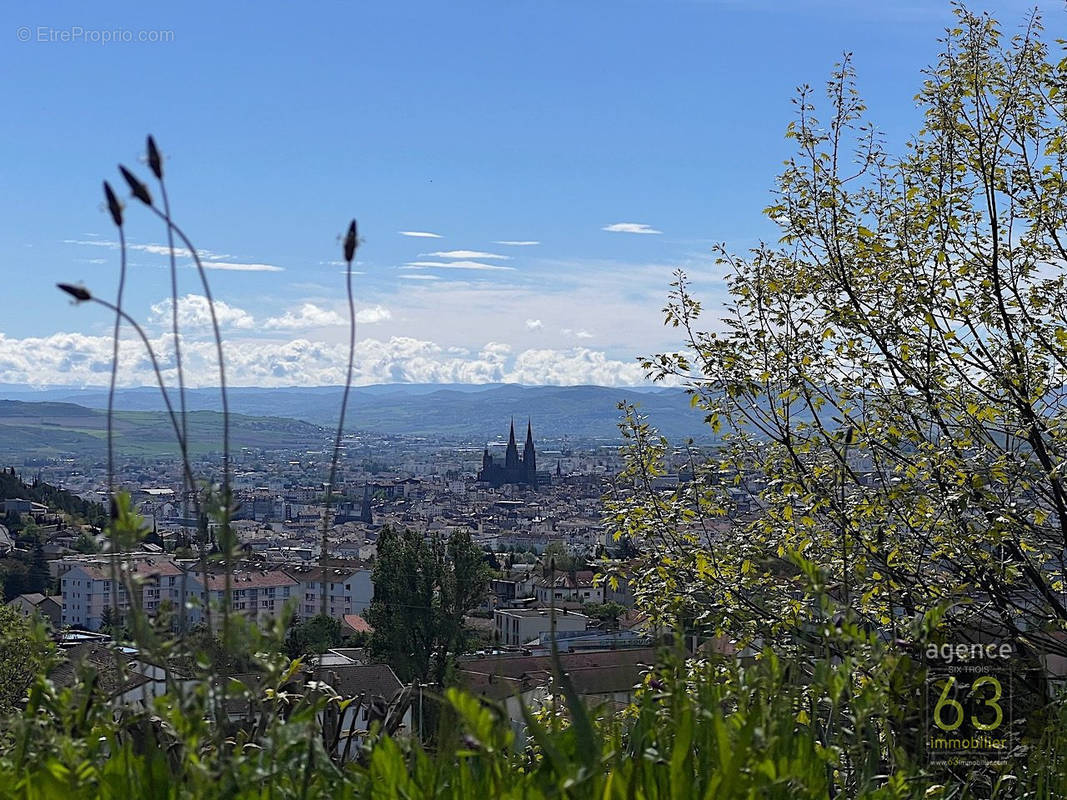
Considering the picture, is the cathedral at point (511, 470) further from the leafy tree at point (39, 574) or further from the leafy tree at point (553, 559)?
the leafy tree at point (553, 559)

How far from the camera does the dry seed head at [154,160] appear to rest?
63.4 inches

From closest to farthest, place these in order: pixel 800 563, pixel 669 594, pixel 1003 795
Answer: pixel 800 563, pixel 1003 795, pixel 669 594

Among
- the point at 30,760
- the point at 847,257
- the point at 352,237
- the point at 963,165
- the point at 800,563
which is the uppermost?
the point at 963,165

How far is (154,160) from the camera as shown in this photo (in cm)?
162

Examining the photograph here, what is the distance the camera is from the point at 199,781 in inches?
52.9

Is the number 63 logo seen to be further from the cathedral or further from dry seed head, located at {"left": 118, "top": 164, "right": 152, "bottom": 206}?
the cathedral

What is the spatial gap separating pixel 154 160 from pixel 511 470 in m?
109

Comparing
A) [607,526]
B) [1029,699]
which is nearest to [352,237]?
[1029,699]

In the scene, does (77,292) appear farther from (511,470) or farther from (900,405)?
(511,470)

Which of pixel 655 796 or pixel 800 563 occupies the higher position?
pixel 800 563

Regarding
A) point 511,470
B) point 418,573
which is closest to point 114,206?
point 418,573

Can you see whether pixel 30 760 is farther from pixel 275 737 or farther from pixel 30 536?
pixel 30 536

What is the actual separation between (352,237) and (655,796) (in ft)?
2.98

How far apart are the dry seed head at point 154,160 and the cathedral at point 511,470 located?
10304cm
